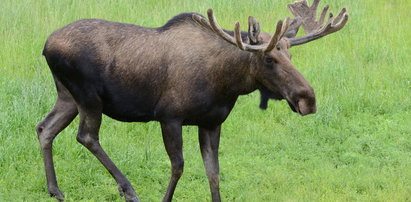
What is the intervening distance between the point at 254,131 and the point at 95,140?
250cm

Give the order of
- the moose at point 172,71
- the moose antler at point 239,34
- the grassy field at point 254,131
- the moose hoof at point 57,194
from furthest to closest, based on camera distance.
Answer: the grassy field at point 254,131 → the moose hoof at point 57,194 → the moose at point 172,71 → the moose antler at point 239,34

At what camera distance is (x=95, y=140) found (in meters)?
7.07

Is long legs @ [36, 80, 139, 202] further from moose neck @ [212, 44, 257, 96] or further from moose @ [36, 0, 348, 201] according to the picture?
moose neck @ [212, 44, 257, 96]

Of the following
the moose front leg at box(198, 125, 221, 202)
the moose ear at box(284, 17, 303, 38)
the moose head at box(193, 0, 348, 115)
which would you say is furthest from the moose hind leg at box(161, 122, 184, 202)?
the moose ear at box(284, 17, 303, 38)

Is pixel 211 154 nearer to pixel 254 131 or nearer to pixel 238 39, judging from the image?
pixel 238 39

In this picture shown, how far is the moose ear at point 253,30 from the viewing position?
6.09 meters

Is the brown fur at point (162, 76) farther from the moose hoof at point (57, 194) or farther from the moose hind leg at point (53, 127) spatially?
the moose hoof at point (57, 194)

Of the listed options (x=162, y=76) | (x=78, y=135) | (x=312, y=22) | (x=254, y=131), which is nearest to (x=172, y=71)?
(x=162, y=76)

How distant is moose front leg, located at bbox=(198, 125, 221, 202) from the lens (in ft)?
22.8

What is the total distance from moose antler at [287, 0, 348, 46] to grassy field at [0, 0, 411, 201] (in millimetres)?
1597

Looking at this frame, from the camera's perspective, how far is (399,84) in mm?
10336

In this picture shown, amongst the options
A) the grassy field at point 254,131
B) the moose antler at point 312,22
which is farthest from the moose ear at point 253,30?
the grassy field at point 254,131

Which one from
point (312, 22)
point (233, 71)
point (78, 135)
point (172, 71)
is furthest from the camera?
point (78, 135)

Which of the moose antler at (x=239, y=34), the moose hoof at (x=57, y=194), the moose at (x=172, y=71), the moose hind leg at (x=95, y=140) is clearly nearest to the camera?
the moose antler at (x=239, y=34)
